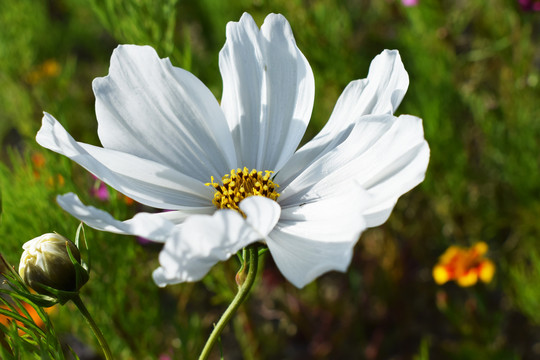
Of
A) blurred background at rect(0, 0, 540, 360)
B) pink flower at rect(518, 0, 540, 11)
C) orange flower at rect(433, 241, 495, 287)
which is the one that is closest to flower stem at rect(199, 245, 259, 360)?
blurred background at rect(0, 0, 540, 360)

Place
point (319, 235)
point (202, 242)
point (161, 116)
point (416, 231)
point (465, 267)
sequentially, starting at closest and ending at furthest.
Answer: point (202, 242)
point (319, 235)
point (161, 116)
point (465, 267)
point (416, 231)

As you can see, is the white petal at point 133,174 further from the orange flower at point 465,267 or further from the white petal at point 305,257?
the orange flower at point 465,267

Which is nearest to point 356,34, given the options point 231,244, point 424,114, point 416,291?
point 424,114

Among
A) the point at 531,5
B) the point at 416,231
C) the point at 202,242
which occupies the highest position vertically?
the point at 202,242

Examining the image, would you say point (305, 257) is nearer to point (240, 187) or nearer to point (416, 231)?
point (240, 187)

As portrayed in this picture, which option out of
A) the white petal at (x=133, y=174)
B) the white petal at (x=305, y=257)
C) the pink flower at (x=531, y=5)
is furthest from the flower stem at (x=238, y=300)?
the pink flower at (x=531, y=5)

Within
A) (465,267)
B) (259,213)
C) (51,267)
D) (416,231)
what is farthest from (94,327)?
(416,231)
